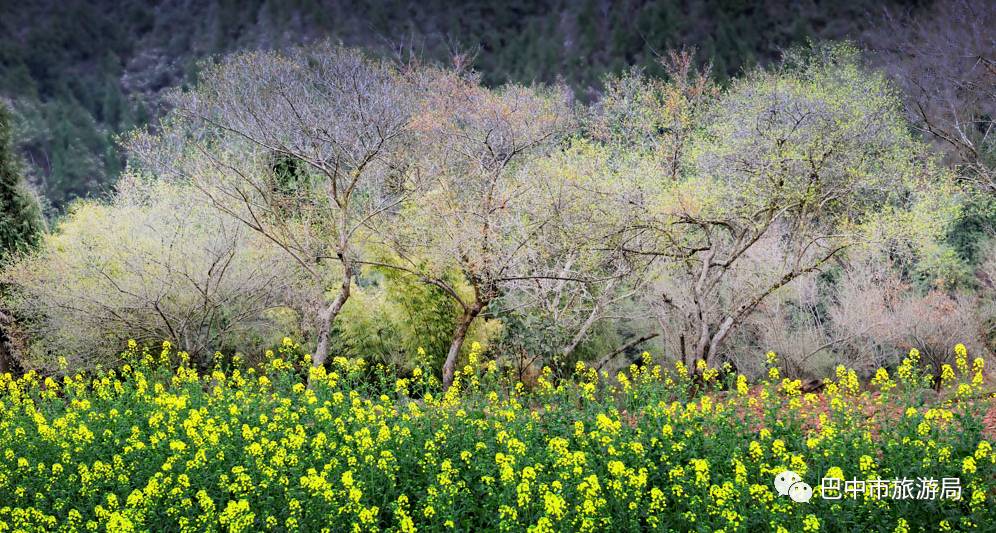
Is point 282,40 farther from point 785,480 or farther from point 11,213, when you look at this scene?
point 785,480

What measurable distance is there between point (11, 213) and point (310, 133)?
28.8ft

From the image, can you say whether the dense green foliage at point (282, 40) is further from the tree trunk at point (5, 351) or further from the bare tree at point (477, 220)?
the tree trunk at point (5, 351)

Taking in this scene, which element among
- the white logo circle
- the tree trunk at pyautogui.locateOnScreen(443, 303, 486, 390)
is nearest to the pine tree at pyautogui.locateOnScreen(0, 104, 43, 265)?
the tree trunk at pyautogui.locateOnScreen(443, 303, 486, 390)

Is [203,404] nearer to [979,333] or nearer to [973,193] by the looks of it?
[979,333]

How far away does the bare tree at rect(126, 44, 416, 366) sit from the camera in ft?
39.2

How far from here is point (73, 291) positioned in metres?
14.1

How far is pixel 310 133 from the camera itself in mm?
11820

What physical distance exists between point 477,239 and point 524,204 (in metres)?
1.39

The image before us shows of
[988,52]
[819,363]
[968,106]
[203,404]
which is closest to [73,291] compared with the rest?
[203,404]

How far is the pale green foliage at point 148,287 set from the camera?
14031mm

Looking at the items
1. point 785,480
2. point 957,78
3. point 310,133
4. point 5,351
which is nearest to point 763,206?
point 785,480

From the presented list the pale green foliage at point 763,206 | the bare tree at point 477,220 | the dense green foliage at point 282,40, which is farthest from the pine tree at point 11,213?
the dense green foliage at point 282,40

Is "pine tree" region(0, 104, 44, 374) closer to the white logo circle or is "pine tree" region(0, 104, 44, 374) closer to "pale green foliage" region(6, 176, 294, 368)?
"pale green foliage" region(6, 176, 294, 368)

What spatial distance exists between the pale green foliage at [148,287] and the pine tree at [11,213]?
1.85 ft
